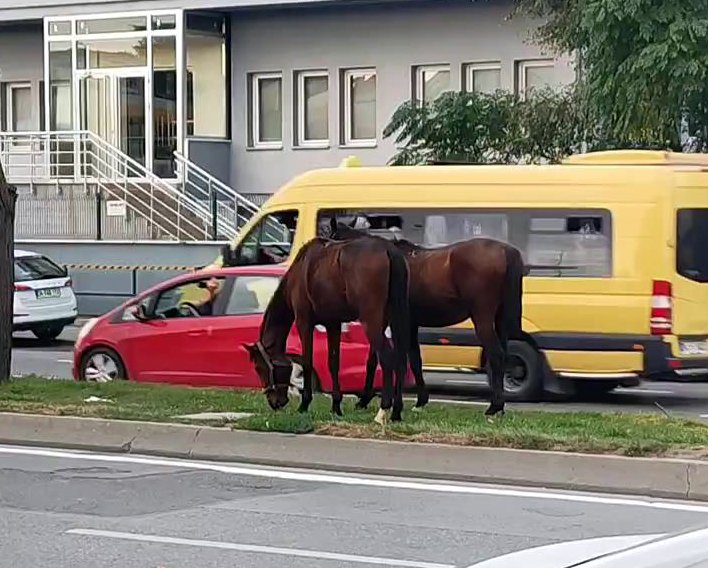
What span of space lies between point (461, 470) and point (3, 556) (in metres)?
3.75

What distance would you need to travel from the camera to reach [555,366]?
52.6 feet

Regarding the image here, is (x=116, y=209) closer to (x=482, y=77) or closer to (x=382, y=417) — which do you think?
(x=482, y=77)

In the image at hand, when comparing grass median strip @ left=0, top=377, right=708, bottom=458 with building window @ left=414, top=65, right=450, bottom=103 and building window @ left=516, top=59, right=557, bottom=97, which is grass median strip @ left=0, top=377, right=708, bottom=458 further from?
building window @ left=414, top=65, right=450, bottom=103

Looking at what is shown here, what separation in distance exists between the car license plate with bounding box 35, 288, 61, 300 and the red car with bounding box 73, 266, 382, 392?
8.54 m

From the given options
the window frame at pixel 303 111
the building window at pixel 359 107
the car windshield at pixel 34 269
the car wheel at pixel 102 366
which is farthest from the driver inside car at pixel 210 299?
the window frame at pixel 303 111

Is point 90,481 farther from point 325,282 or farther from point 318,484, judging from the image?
point 325,282

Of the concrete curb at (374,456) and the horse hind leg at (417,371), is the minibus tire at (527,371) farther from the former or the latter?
the concrete curb at (374,456)

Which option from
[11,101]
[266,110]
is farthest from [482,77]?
[11,101]

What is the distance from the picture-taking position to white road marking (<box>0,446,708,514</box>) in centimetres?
989

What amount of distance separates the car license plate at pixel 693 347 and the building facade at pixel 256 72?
16426 mm

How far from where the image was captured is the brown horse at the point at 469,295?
13125 mm

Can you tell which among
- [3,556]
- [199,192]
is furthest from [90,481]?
[199,192]

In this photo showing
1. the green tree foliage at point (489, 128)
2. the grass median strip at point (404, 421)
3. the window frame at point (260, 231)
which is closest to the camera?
the grass median strip at point (404, 421)

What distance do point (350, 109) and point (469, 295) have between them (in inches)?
814
